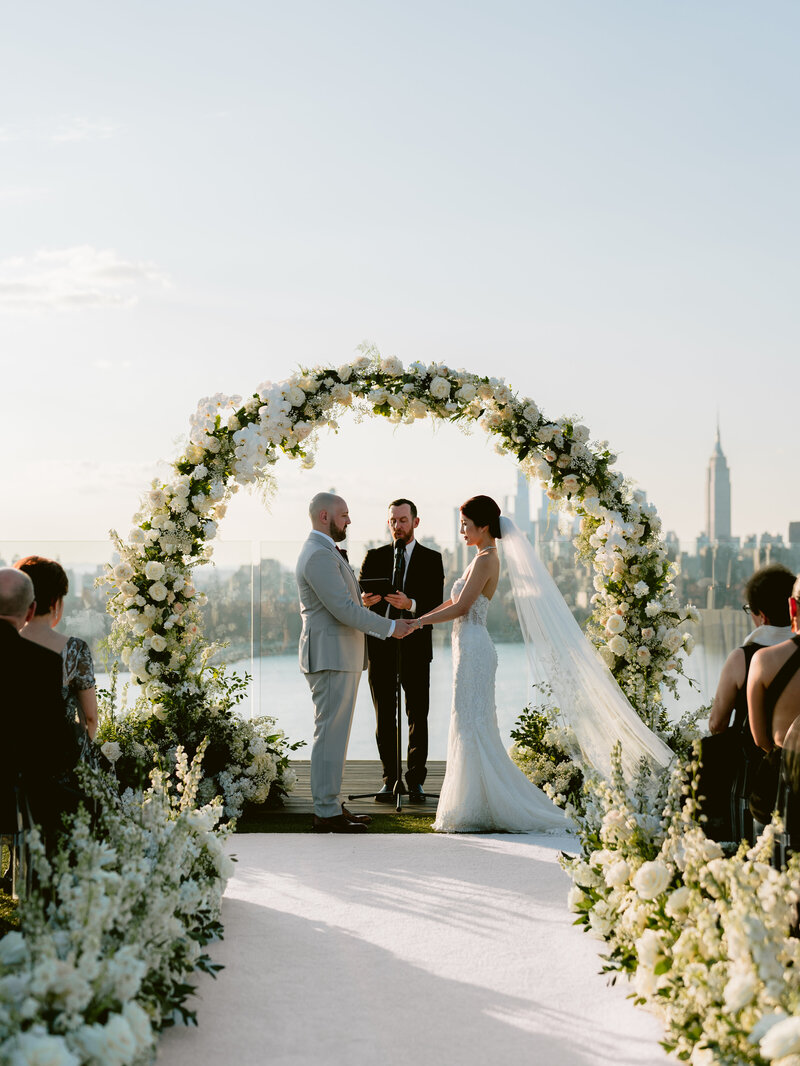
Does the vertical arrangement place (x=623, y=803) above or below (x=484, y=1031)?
above

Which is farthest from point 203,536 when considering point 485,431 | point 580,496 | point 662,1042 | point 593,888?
point 662,1042

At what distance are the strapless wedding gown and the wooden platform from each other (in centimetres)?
61

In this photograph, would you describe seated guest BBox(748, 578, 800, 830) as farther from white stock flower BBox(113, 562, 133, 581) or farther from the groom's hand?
white stock flower BBox(113, 562, 133, 581)

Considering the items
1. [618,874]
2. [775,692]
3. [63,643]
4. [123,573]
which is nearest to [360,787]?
[123,573]

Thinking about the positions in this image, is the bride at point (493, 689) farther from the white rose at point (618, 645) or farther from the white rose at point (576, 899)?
the white rose at point (576, 899)

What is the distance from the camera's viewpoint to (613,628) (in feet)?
23.8

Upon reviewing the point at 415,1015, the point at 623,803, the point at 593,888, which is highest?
the point at 623,803

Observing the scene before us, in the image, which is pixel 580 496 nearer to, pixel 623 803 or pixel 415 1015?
pixel 623 803

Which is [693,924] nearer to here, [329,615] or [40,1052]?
[40,1052]

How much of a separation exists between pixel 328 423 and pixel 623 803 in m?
3.83

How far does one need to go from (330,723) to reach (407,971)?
235 cm

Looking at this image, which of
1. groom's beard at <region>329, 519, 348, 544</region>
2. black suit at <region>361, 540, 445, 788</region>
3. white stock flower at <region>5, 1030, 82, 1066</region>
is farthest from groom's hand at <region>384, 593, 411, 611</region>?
white stock flower at <region>5, 1030, 82, 1066</region>

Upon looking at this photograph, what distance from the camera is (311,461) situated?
286 inches

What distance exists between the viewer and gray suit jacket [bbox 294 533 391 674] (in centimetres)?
A: 645
